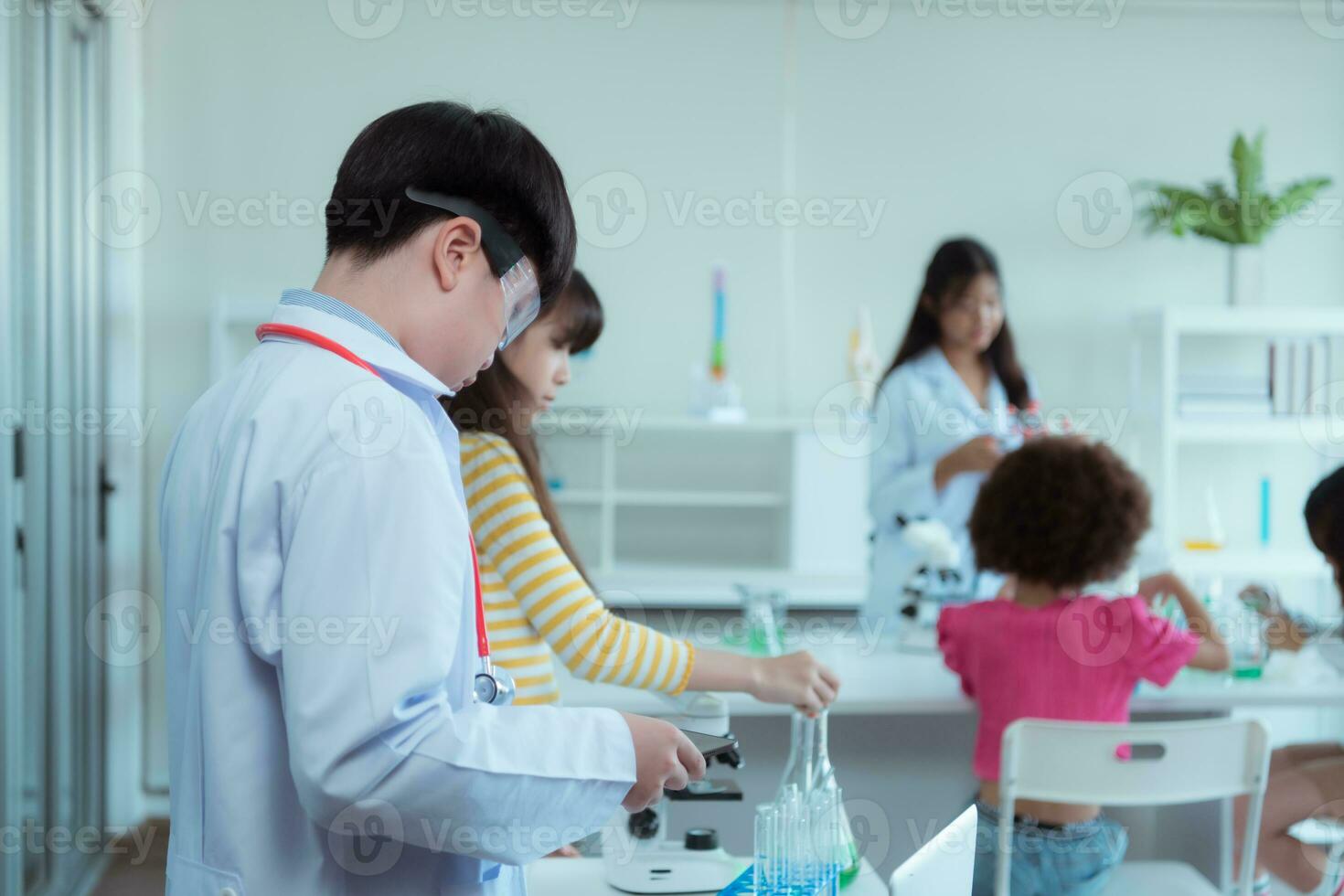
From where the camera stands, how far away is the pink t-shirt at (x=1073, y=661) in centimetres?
200

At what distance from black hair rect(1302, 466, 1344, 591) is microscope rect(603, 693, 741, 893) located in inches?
41.0

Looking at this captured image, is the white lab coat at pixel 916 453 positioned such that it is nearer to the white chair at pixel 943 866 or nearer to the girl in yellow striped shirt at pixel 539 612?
the girl in yellow striped shirt at pixel 539 612

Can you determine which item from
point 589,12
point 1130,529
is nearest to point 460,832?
point 1130,529

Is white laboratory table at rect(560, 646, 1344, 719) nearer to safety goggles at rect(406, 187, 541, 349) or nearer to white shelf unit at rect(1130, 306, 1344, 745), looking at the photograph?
safety goggles at rect(406, 187, 541, 349)

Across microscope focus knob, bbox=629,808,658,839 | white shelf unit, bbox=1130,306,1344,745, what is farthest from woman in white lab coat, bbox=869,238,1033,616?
microscope focus knob, bbox=629,808,658,839

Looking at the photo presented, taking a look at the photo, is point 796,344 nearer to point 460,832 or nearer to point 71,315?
point 71,315

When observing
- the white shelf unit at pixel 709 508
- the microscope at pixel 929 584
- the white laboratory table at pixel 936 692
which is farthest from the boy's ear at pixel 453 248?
the white shelf unit at pixel 709 508

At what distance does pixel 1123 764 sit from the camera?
1.79m

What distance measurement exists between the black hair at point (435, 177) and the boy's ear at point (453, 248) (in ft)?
0.04

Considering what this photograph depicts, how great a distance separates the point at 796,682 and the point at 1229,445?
3.55 meters

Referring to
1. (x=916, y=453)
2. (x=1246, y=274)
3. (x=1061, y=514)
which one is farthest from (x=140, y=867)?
(x=1246, y=274)

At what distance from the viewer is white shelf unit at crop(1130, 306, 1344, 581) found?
4.00 m

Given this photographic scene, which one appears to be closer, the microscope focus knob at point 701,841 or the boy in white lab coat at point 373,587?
the boy in white lab coat at point 373,587

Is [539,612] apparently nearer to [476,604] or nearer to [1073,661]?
[476,604]
